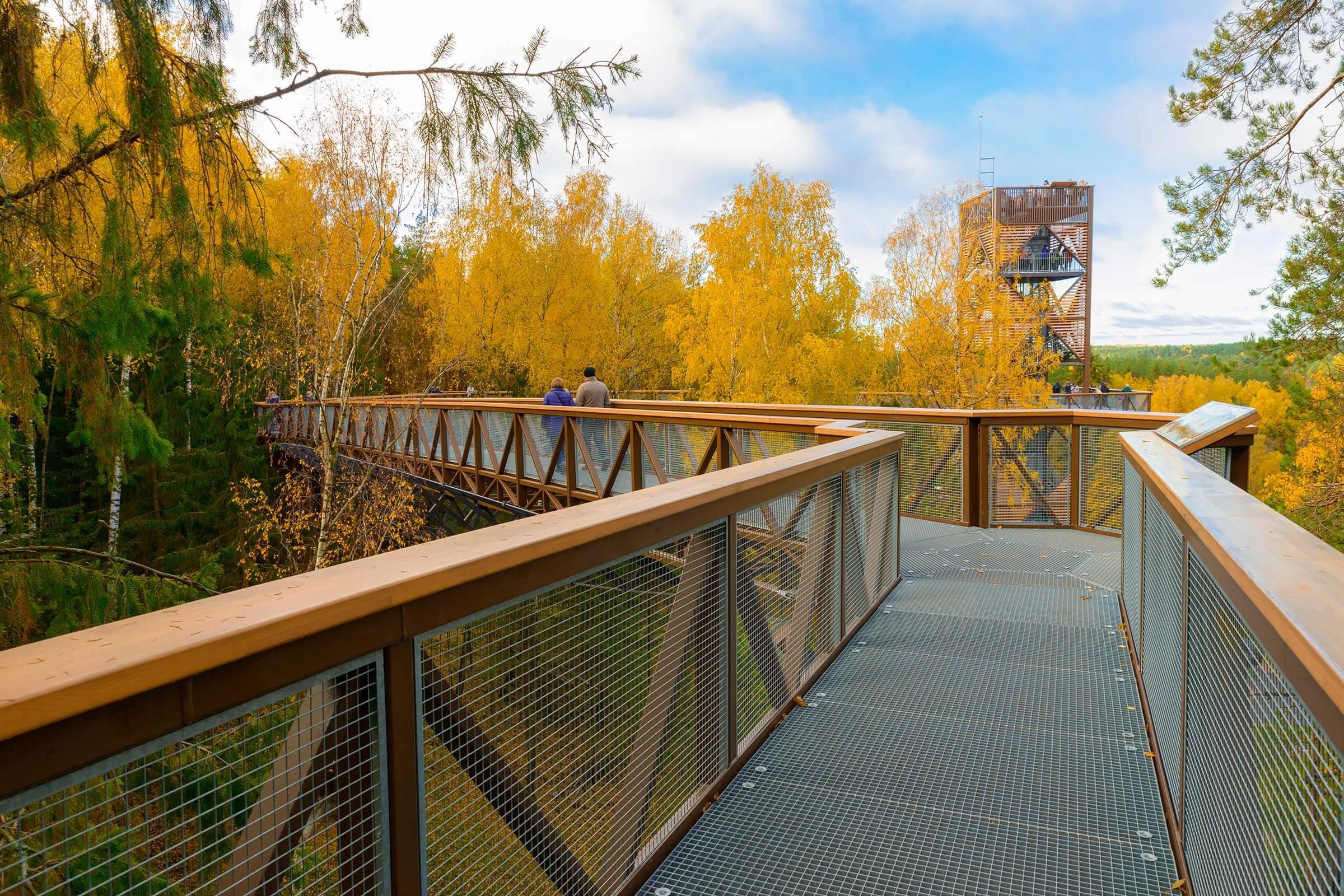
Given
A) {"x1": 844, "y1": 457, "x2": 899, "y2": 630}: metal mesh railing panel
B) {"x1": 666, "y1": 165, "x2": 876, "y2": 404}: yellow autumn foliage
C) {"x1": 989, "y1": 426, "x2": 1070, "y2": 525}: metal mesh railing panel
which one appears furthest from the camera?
{"x1": 666, "y1": 165, "x2": 876, "y2": 404}: yellow autumn foliage

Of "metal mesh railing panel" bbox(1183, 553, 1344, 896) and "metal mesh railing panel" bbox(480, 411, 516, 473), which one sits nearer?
"metal mesh railing panel" bbox(1183, 553, 1344, 896)

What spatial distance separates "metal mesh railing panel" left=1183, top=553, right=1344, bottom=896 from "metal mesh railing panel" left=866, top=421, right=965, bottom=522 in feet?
19.6

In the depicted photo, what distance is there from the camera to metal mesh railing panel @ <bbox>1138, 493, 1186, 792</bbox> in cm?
287

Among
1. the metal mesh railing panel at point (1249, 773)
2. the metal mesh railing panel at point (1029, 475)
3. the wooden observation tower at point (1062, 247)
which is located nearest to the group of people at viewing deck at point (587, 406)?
the metal mesh railing panel at point (1029, 475)

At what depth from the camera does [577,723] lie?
93.3 inches

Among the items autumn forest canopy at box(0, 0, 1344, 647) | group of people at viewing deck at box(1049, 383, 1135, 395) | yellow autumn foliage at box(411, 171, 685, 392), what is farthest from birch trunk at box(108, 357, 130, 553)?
group of people at viewing deck at box(1049, 383, 1135, 395)

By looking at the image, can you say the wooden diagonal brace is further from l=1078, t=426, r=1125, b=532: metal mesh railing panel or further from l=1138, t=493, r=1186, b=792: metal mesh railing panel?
l=1078, t=426, r=1125, b=532: metal mesh railing panel

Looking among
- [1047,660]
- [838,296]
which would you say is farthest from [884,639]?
[838,296]

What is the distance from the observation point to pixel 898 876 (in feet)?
8.91

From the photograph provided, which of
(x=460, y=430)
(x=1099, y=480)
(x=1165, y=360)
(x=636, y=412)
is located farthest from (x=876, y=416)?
(x=1165, y=360)

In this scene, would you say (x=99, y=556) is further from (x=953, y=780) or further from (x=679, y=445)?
(x=953, y=780)

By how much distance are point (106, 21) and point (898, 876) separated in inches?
190

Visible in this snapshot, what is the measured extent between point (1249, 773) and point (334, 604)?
77.1 inches

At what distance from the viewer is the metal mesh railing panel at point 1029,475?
27.7ft
